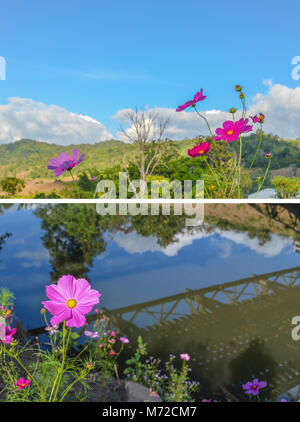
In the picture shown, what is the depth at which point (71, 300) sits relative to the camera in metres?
0.86

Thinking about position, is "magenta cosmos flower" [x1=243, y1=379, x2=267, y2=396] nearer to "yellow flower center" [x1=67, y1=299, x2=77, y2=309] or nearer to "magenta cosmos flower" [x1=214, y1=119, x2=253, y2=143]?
"yellow flower center" [x1=67, y1=299, x2=77, y2=309]

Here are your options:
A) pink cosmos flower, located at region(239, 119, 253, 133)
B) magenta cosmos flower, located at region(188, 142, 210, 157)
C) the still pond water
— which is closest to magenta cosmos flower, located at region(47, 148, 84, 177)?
the still pond water

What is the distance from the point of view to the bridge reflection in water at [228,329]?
58.0 inches

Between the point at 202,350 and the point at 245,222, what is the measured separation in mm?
1446

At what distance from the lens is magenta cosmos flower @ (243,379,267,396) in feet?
4.51

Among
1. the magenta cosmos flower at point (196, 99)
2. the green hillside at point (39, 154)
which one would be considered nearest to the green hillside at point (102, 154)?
the green hillside at point (39, 154)

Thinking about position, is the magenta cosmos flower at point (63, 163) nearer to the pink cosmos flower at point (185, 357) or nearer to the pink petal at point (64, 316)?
the pink petal at point (64, 316)

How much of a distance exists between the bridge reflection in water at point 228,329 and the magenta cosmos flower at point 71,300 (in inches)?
33.6

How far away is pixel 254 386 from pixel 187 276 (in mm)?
825

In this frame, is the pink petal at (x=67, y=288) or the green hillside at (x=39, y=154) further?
the green hillside at (x=39, y=154)

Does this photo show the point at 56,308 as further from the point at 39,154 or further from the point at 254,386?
the point at 39,154

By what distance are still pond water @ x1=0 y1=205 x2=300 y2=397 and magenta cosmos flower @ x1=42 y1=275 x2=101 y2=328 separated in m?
0.85

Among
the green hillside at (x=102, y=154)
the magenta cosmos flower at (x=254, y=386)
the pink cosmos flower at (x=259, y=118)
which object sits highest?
the green hillside at (x=102, y=154)
